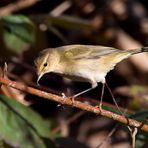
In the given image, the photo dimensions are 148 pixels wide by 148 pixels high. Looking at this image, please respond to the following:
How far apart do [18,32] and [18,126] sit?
33.5 inches

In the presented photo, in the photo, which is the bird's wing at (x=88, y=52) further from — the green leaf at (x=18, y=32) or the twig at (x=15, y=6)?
the twig at (x=15, y=6)

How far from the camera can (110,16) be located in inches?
211

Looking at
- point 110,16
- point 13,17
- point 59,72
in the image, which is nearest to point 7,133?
point 59,72

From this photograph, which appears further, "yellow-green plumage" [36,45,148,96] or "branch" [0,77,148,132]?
"yellow-green plumage" [36,45,148,96]

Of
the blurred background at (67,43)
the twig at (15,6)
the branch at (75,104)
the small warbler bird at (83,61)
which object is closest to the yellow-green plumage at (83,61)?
the small warbler bird at (83,61)

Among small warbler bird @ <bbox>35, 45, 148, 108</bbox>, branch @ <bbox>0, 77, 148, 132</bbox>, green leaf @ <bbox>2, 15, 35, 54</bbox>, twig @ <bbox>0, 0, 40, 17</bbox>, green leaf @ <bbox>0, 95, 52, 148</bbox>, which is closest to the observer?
branch @ <bbox>0, 77, 148, 132</bbox>

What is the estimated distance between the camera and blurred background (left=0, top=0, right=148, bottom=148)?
3.24 metres

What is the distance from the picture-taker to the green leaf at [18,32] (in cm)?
349

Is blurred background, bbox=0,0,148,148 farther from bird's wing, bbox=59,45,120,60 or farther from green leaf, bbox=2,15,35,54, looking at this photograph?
bird's wing, bbox=59,45,120,60

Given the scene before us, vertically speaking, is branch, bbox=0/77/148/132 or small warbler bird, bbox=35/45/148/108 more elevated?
branch, bbox=0/77/148/132

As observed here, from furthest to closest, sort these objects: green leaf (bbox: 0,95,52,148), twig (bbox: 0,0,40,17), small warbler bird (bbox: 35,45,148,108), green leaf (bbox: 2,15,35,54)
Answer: twig (bbox: 0,0,40,17) < green leaf (bbox: 2,15,35,54) < small warbler bird (bbox: 35,45,148,108) < green leaf (bbox: 0,95,52,148)

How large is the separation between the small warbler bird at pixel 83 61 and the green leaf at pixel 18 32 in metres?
Result: 0.40

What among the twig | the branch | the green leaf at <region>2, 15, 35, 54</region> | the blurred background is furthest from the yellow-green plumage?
the twig

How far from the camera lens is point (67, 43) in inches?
161
